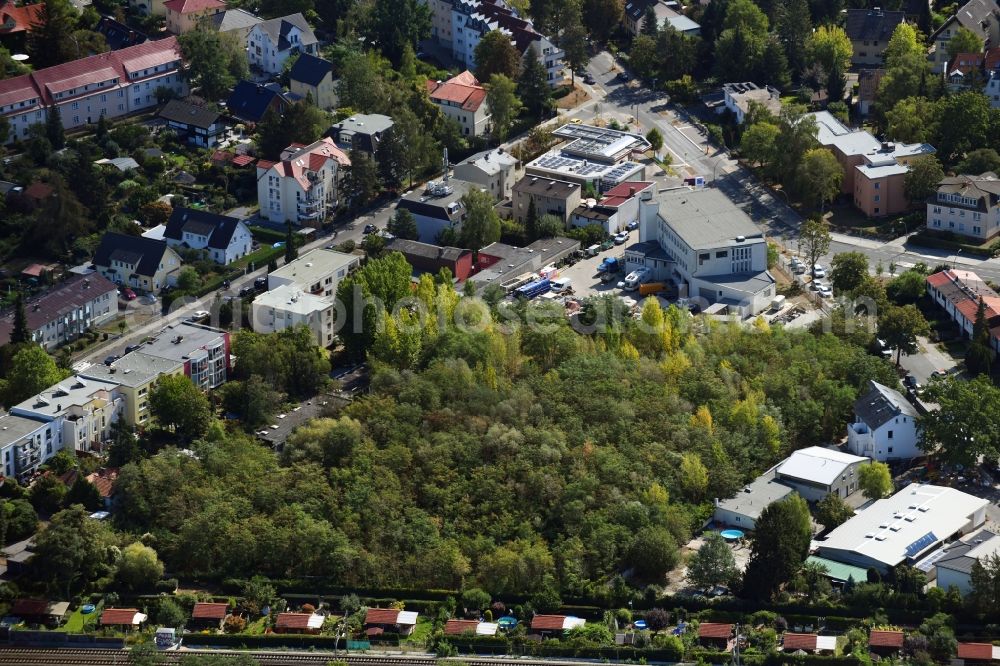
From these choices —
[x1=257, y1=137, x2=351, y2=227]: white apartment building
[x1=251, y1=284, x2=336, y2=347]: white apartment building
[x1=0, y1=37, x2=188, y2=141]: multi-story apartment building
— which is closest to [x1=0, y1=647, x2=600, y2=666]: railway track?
[x1=251, y1=284, x2=336, y2=347]: white apartment building

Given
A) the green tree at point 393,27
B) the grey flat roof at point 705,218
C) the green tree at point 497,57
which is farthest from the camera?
the green tree at point 393,27

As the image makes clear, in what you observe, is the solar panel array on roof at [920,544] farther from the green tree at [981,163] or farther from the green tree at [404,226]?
Answer: the green tree at [404,226]

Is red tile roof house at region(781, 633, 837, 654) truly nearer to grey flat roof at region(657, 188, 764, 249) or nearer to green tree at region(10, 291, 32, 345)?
grey flat roof at region(657, 188, 764, 249)

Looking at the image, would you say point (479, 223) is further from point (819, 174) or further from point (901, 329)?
point (901, 329)

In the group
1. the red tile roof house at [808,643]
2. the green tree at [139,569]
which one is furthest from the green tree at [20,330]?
the red tile roof house at [808,643]

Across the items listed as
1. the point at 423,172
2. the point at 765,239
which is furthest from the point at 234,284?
the point at 765,239
